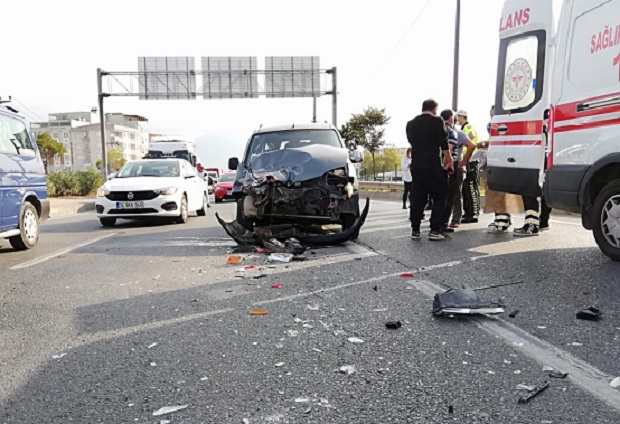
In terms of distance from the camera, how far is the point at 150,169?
12008 millimetres

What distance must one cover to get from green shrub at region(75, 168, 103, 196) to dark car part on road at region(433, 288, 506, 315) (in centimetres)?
3106

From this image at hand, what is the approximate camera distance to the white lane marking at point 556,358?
231cm

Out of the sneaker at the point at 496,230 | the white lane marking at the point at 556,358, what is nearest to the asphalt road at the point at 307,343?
the white lane marking at the point at 556,358

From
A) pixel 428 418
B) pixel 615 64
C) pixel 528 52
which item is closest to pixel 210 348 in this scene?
pixel 428 418

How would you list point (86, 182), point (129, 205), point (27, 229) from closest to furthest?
1. point (27, 229)
2. point (129, 205)
3. point (86, 182)

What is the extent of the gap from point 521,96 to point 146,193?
292 inches

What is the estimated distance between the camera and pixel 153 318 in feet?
12.2

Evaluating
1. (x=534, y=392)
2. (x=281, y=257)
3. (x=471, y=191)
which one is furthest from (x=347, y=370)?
(x=471, y=191)

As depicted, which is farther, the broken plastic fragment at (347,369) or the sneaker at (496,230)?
the sneaker at (496,230)

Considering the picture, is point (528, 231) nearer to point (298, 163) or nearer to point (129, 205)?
point (298, 163)

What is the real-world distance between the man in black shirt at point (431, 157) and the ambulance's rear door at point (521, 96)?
698 mm

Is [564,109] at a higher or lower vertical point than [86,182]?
higher

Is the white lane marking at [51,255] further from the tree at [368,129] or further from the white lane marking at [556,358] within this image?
the tree at [368,129]

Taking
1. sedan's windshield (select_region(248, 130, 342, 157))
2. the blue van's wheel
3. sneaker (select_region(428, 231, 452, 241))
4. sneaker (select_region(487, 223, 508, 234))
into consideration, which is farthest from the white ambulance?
the blue van's wheel
